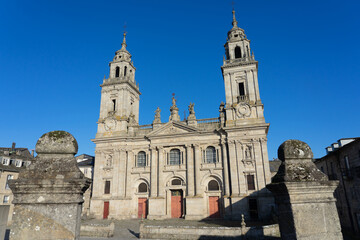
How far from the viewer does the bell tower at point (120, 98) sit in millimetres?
35688

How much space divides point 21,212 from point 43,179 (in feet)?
2.25

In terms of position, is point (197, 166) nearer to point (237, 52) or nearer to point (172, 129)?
point (172, 129)

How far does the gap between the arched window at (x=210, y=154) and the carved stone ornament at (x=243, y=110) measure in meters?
5.73

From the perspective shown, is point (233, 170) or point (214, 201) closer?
point (233, 170)

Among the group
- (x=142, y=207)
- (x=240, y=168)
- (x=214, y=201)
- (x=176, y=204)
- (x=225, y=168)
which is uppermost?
(x=225, y=168)

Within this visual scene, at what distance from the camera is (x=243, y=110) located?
103ft

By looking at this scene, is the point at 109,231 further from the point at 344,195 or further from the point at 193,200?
the point at 344,195

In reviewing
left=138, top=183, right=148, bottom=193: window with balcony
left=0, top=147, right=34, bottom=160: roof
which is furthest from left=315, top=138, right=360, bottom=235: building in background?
left=0, top=147, right=34, bottom=160: roof

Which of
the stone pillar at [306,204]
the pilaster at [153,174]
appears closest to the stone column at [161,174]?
the pilaster at [153,174]

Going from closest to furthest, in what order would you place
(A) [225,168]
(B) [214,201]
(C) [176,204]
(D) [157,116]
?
1. (B) [214,201]
2. (A) [225,168]
3. (C) [176,204]
4. (D) [157,116]

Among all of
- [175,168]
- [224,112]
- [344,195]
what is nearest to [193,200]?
[175,168]

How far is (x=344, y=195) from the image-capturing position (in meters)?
23.8

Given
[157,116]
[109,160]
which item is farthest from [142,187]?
[157,116]

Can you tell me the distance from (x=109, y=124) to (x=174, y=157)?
11214 mm
